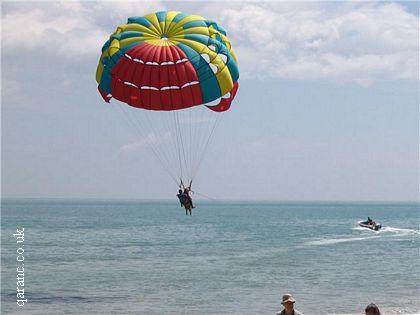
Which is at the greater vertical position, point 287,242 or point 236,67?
point 236,67

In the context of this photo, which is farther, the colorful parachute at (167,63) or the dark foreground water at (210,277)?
the dark foreground water at (210,277)

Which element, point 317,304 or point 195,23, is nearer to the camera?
point 195,23

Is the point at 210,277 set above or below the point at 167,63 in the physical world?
below

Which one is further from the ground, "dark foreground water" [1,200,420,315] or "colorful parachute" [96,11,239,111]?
"colorful parachute" [96,11,239,111]

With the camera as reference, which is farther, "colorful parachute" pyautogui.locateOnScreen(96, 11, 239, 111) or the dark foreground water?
the dark foreground water

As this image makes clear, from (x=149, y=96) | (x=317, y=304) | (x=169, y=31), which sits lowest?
(x=317, y=304)

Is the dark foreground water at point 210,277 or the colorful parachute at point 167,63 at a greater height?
the colorful parachute at point 167,63

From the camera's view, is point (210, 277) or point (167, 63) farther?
point (210, 277)

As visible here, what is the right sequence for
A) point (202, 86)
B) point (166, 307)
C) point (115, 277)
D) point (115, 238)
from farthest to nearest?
point (115, 238) < point (115, 277) < point (166, 307) < point (202, 86)

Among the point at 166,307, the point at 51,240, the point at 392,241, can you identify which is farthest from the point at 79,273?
the point at 392,241

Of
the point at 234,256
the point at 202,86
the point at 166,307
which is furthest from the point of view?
the point at 234,256

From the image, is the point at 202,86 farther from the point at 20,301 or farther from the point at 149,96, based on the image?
the point at 20,301

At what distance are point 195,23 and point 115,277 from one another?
772 inches

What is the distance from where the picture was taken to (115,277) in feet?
116
